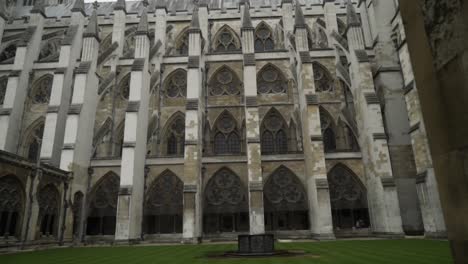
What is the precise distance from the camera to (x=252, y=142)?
20.5 m

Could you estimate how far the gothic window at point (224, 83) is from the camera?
87.6 ft

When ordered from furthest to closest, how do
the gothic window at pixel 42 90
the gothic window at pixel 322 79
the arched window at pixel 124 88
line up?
the arched window at pixel 124 88 < the gothic window at pixel 42 90 < the gothic window at pixel 322 79

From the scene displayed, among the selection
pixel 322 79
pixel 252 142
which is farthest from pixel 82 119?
pixel 322 79

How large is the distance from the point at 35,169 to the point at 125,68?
42.3ft

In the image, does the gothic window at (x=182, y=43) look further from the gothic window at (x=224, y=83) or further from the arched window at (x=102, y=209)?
the arched window at (x=102, y=209)

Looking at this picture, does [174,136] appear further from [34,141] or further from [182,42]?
[34,141]

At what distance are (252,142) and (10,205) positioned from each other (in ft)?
44.1

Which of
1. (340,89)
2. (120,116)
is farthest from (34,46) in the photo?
(340,89)

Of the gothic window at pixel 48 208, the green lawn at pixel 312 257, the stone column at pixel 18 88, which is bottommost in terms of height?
the green lawn at pixel 312 257

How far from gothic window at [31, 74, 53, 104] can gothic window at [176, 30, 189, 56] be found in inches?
448

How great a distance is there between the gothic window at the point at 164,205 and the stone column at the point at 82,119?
4.53 metres

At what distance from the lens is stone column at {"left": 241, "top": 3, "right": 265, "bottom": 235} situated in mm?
18859

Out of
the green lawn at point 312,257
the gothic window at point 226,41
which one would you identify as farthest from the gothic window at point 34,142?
the gothic window at point 226,41

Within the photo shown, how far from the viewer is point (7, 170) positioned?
48.1 ft
